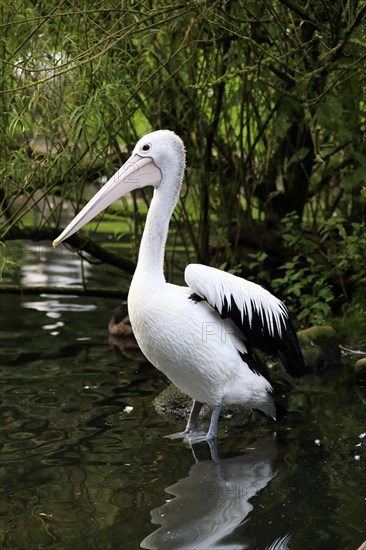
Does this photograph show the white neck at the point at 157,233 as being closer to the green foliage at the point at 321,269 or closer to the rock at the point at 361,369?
the rock at the point at 361,369

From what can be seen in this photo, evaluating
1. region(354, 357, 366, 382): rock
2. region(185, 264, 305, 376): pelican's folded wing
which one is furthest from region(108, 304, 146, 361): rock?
region(185, 264, 305, 376): pelican's folded wing

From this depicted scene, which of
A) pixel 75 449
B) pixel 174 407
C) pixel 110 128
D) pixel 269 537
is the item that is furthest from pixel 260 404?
pixel 110 128

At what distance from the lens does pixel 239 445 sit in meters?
4.93

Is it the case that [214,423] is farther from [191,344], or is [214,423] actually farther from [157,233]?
[157,233]

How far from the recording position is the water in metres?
3.80

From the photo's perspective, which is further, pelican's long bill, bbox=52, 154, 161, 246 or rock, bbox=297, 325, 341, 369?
rock, bbox=297, 325, 341, 369

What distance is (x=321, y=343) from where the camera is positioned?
650 centimetres

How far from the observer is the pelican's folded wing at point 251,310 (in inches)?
186

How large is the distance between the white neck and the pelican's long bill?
3.1 inches

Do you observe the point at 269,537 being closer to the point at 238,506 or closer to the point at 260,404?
the point at 238,506

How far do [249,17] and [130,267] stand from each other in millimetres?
2006

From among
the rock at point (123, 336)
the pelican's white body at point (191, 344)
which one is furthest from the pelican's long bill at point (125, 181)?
the rock at point (123, 336)

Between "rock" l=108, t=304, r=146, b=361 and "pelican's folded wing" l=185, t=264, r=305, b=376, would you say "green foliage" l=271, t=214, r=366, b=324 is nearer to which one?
"rock" l=108, t=304, r=146, b=361

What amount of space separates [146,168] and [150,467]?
4.70 feet
